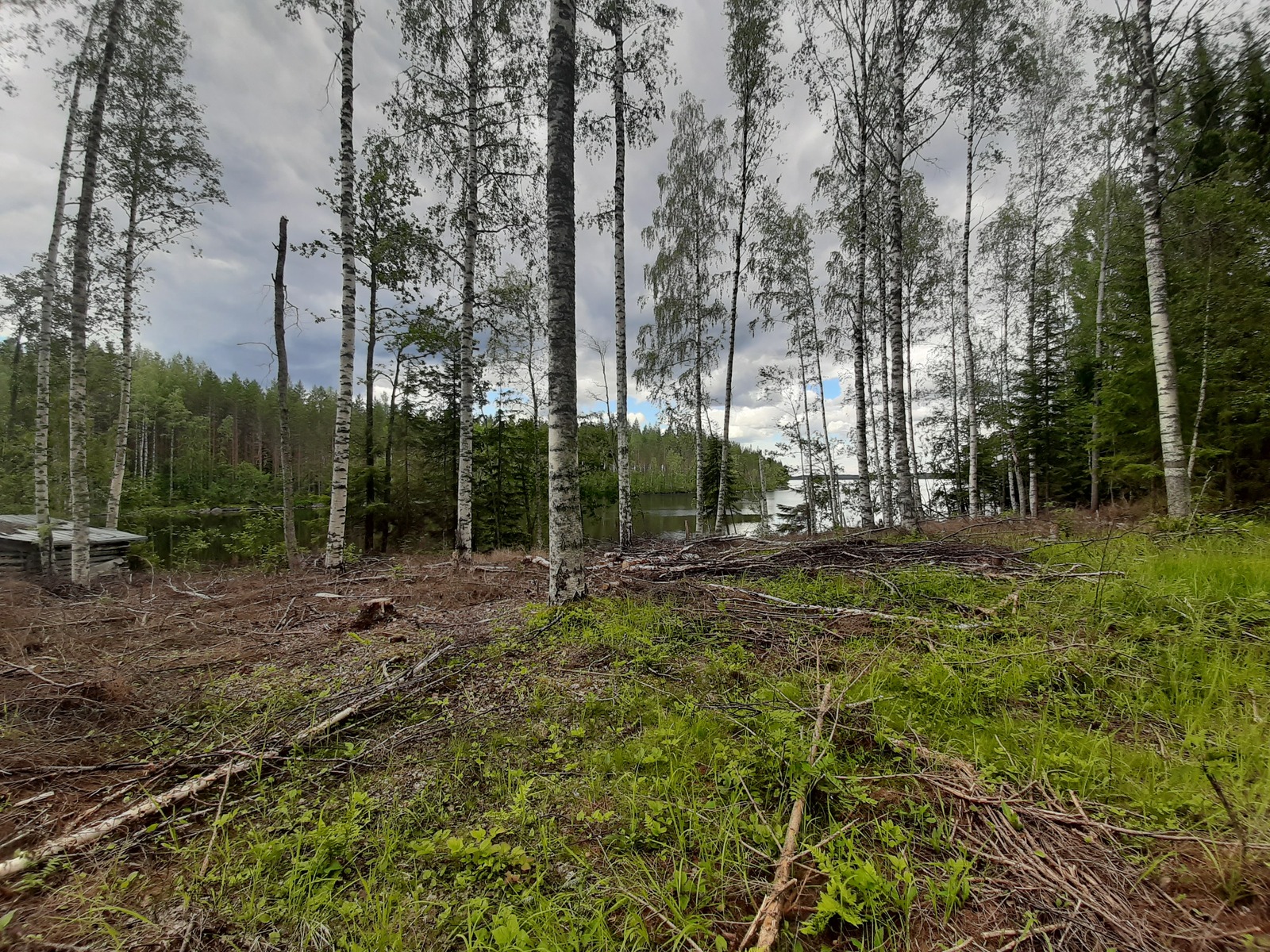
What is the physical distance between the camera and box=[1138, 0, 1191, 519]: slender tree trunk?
7297mm

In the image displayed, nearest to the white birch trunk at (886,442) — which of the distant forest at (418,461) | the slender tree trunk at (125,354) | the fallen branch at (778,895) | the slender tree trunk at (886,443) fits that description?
the slender tree trunk at (886,443)

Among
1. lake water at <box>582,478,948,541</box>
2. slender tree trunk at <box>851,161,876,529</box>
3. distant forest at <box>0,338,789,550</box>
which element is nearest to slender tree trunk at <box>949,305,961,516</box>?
lake water at <box>582,478,948,541</box>

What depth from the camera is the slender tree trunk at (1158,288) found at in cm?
730

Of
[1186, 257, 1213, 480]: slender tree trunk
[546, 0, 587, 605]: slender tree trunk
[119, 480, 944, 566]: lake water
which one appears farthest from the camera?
[119, 480, 944, 566]: lake water

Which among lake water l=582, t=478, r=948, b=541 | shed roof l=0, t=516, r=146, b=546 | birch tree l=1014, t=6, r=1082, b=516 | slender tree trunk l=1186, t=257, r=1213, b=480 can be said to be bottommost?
lake water l=582, t=478, r=948, b=541

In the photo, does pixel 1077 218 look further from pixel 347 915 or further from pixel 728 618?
pixel 347 915

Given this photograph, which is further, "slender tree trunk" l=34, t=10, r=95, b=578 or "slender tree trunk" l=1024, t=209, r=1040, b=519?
"slender tree trunk" l=1024, t=209, r=1040, b=519

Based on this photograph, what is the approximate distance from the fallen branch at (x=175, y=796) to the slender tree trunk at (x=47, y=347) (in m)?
11.9

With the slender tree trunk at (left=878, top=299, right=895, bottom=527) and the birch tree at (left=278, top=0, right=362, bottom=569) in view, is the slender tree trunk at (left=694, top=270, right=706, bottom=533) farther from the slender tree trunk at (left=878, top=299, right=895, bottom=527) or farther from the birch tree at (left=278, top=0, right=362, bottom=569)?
the birch tree at (left=278, top=0, right=362, bottom=569)

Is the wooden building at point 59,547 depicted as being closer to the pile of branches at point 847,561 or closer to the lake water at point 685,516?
the lake water at point 685,516

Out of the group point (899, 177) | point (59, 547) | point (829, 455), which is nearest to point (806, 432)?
point (829, 455)

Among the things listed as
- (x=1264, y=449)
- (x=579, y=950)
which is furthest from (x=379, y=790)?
(x=1264, y=449)

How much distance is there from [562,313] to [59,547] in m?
13.6

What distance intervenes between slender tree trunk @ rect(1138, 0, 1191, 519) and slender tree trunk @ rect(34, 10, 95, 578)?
20.1 metres
